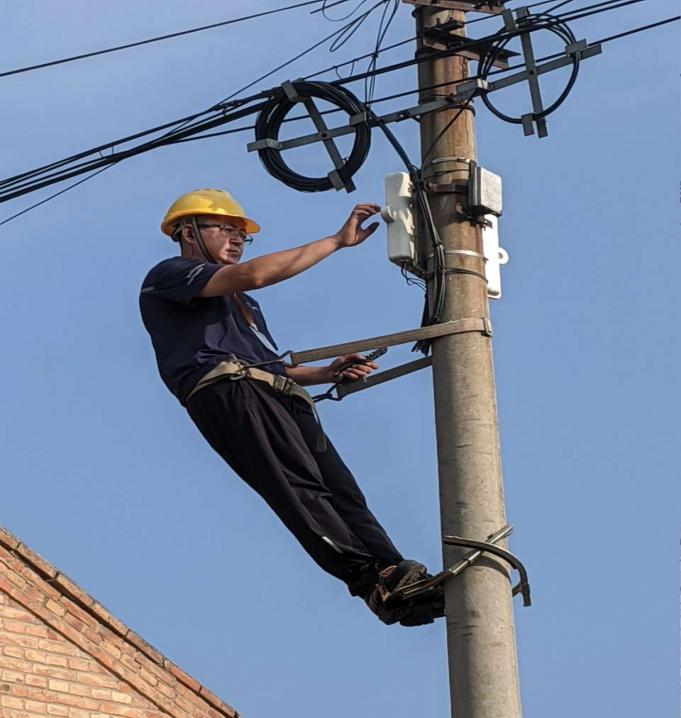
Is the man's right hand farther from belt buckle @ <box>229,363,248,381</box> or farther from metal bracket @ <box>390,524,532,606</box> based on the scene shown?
metal bracket @ <box>390,524,532,606</box>

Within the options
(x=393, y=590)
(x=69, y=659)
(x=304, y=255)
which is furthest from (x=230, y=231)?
(x=69, y=659)

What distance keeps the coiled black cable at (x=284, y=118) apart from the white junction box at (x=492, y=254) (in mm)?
685

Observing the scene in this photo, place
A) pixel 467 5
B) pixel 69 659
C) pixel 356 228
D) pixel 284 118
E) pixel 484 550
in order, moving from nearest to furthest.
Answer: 1. pixel 484 550
2. pixel 356 228
3. pixel 467 5
4. pixel 284 118
5. pixel 69 659

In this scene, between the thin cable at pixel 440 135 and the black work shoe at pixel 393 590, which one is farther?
the thin cable at pixel 440 135

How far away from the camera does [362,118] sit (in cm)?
684

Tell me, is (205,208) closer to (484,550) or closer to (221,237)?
(221,237)

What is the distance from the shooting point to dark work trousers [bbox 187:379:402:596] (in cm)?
652

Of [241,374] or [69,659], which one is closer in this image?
[241,374]

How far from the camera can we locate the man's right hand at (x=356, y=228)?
6402 mm

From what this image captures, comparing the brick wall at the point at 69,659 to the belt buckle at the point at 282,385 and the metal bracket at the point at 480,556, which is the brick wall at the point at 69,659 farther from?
the metal bracket at the point at 480,556

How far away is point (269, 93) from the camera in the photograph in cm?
727

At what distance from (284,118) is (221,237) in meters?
0.65

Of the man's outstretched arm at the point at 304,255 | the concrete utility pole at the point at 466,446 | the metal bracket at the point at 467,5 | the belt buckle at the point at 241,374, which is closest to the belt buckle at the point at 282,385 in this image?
the belt buckle at the point at 241,374

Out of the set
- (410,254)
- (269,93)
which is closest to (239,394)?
(410,254)
